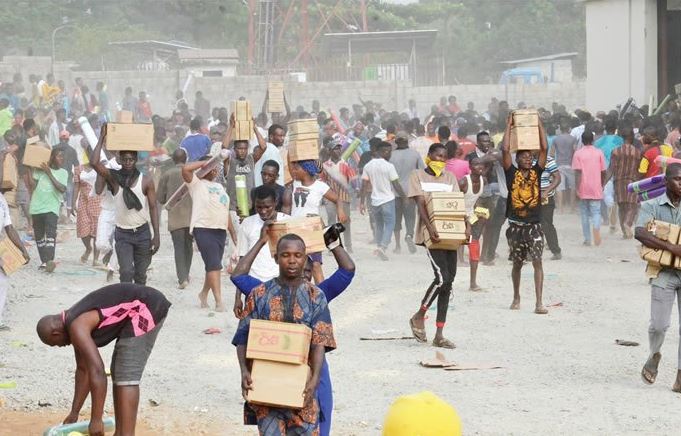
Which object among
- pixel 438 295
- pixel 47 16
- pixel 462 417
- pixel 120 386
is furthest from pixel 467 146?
pixel 47 16

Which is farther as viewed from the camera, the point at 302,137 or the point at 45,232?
the point at 45,232

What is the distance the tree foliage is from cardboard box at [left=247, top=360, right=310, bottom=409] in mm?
42176

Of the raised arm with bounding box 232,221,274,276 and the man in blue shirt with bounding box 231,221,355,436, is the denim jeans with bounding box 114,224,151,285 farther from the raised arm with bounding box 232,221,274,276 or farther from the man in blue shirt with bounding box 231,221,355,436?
the man in blue shirt with bounding box 231,221,355,436

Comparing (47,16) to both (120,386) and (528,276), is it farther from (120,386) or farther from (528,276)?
(120,386)

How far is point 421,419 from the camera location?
3625 mm

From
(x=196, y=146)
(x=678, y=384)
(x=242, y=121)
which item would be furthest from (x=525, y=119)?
(x=196, y=146)

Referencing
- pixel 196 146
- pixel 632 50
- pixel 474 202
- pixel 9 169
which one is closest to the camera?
pixel 9 169

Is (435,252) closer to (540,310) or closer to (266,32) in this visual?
(540,310)

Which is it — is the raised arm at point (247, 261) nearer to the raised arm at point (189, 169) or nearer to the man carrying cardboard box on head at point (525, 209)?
the man carrying cardboard box on head at point (525, 209)

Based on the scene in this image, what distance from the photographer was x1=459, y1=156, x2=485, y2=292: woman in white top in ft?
46.6

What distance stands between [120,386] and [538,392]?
3.24m

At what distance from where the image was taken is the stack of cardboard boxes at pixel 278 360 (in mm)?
5836

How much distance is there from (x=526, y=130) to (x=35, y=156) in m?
7.04

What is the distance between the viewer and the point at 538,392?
29.7 ft
